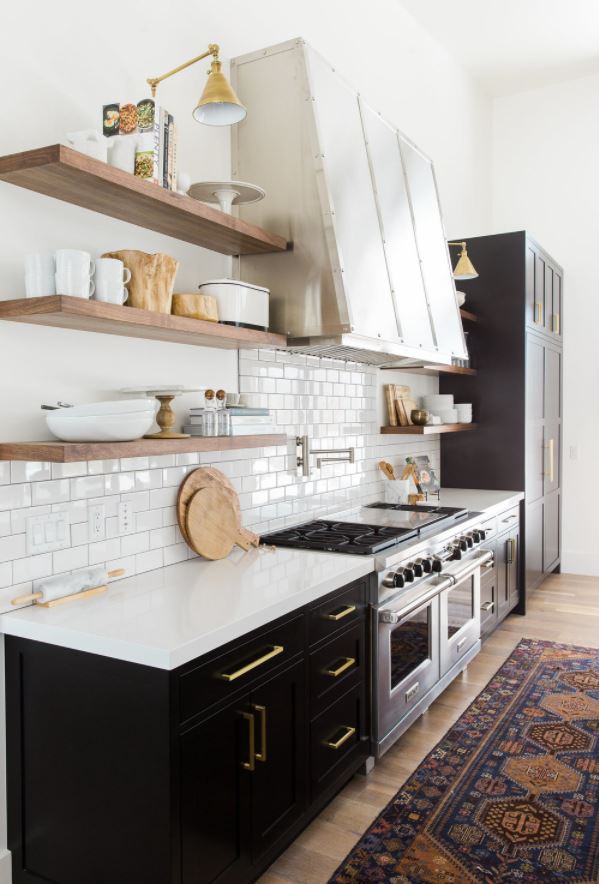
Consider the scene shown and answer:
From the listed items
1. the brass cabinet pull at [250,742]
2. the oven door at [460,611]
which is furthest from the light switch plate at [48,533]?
the oven door at [460,611]

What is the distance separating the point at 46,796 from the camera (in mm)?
1914

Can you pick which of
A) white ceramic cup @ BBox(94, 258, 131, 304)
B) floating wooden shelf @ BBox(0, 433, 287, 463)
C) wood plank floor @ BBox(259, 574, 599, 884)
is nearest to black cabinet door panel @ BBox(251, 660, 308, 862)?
wood plank floor @ BBox(259, 574, 599, 884)

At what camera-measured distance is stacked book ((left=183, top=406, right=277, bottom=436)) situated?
2586 millimetres

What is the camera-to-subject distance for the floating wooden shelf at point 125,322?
1.87 metres

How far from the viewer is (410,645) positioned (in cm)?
295

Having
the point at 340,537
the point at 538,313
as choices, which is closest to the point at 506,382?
the point at 538,313

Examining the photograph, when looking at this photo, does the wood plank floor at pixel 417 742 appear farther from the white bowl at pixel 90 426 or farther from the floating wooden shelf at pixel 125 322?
the floating wooden shelf at pixel 125 322

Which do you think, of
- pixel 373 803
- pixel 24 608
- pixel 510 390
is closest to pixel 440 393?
pixel 510 390

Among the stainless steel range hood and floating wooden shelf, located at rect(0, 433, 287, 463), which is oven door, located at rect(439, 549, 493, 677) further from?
floating wooden shelf, located at rect(0, 433, 287, 463)

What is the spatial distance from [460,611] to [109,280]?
239 cm

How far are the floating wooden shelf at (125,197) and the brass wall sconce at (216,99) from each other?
0.29m

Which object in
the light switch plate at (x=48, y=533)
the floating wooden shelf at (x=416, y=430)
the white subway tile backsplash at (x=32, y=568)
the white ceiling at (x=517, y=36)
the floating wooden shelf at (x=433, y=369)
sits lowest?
the white subway tile backsplash at (x=32, y=568)

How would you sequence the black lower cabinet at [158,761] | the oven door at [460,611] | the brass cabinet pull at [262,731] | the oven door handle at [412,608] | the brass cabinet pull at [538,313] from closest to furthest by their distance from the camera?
1. the black lower cabinet at [158,761]
2. the brass cabinet pull at [262,731]
3. the oven door handle at [412,608]
4. the oven door at [460,611]
5. the brass cabinet pull at [538,313]

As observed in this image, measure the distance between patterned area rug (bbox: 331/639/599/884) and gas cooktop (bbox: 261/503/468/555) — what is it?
2.89 ft
